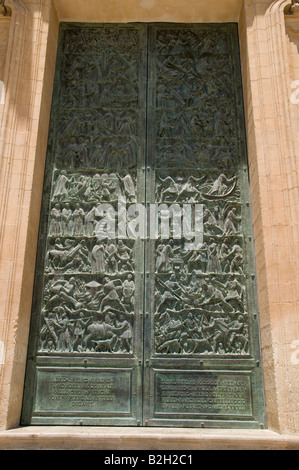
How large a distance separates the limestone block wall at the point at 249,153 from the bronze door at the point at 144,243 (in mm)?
171

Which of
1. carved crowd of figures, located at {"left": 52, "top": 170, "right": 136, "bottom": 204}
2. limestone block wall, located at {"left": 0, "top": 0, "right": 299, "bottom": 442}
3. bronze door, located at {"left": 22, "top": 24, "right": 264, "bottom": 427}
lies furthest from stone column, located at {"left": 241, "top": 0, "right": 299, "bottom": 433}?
carved crowd of figures, located at {"left": 52, "top": 170, "right": 136, "bottom": 204}

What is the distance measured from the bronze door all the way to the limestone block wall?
17 cm

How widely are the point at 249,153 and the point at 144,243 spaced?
145 cm

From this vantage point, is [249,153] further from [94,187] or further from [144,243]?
[94,187]

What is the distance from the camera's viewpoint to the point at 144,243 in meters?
4.67

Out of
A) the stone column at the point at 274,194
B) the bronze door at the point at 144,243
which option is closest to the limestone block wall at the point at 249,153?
the stone column at the point at 274,194

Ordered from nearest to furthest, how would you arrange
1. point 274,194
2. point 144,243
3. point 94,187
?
point 274,194 → point 144,243 → point 94,187

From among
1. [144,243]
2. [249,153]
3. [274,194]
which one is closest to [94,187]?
[144,243]

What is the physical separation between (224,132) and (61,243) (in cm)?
210

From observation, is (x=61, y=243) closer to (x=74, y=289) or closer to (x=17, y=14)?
(x=74, y=289)

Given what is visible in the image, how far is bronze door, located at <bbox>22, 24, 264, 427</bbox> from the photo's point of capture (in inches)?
167

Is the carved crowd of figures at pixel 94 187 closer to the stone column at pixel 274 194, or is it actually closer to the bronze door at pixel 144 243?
the bronze door at pixel 144 243

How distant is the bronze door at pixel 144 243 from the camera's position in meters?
4.25

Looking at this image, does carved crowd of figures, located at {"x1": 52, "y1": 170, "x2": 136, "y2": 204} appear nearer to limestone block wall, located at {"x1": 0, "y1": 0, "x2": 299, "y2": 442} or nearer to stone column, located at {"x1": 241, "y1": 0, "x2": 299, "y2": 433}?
limestone block wall, located at {"x1": 0, "y1": 0, "x2": 299, "y2": 442}
